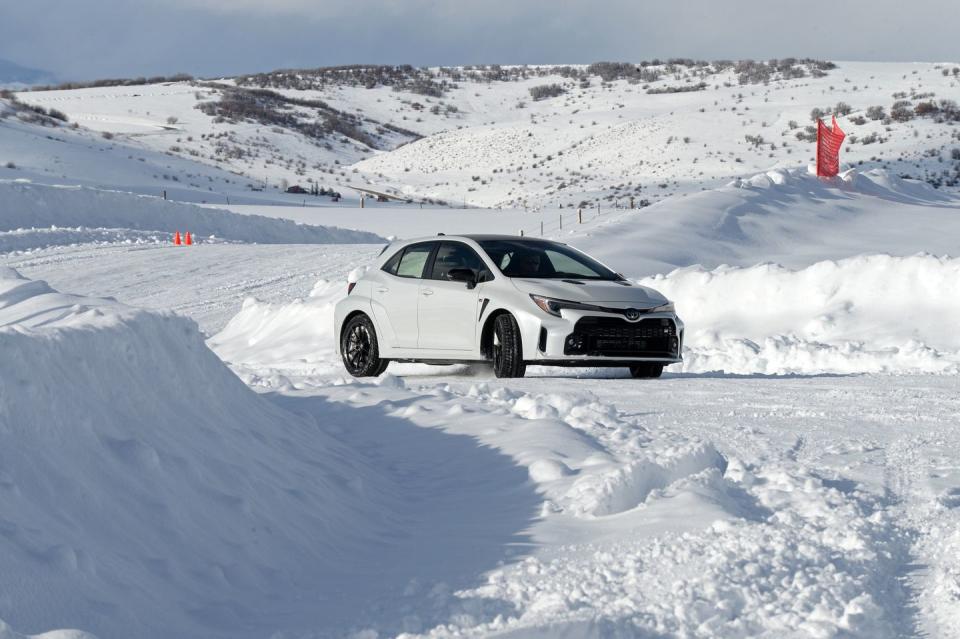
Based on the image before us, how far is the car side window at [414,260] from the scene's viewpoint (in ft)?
45.1

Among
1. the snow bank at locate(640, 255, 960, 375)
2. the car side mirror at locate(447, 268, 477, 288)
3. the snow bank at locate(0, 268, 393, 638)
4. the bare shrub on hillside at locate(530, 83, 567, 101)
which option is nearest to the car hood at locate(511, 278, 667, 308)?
the car side mirror at locate(447, 268, 477, 288)

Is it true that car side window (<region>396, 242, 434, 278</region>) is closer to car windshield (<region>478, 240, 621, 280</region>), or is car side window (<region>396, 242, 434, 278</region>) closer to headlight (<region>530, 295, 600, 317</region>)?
car windshield (<region>478, 240, 621, 280</region>)

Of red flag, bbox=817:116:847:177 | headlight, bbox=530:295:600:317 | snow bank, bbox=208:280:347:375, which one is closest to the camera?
headlight, bbox=530:295:600:317

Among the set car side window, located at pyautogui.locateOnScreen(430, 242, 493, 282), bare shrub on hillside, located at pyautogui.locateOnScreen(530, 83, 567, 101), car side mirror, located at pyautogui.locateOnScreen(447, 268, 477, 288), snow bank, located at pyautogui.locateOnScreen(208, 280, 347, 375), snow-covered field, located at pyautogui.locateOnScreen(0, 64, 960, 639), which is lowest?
snow bank, located at pyautogui.locateOnScreen(208, 280, 347, 375)

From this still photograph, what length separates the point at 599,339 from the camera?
12531mm

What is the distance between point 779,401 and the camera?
10.8 m

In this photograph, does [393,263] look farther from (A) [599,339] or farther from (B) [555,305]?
(A) [599,339]

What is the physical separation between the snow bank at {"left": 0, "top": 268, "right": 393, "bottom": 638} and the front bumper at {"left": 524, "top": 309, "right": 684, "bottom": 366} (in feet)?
15.9

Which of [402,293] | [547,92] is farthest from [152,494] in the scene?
[547,92]

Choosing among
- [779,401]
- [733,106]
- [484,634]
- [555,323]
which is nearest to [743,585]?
[484,634]

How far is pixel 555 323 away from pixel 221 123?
86.6 m

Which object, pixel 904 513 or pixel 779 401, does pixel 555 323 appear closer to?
pixel 779 401

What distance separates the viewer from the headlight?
41.1 feet

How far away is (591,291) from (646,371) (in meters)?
1.21
